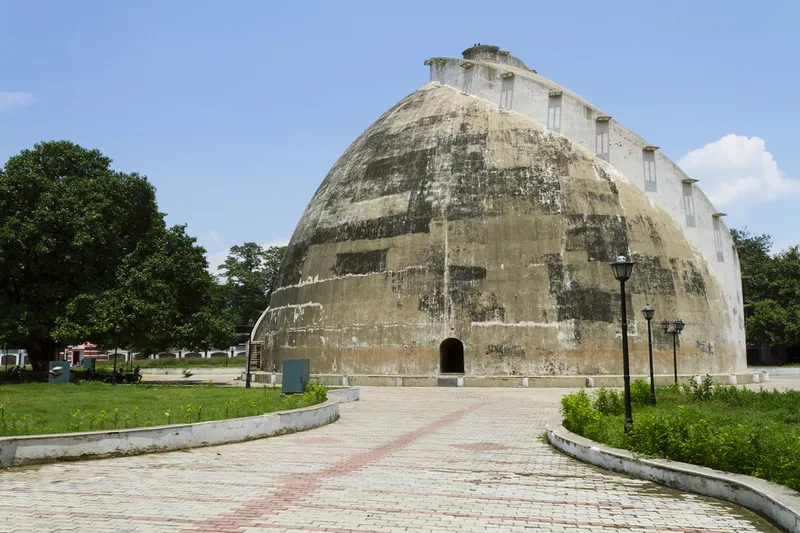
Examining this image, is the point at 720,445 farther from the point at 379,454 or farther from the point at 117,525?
the point at 117,525

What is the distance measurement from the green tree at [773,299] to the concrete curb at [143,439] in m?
42.0

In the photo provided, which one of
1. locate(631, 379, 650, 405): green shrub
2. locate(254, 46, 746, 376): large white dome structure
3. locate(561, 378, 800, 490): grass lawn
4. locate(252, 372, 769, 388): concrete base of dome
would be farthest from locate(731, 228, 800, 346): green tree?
locate(561, 378, 800, 490): grass lawn

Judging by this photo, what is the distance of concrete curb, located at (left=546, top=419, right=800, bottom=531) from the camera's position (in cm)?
588

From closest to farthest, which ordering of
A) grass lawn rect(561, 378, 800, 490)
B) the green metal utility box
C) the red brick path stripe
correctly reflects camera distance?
the red brick path stripe
grass lawn rect(561, 378, 800, 490)
the green metal utility box

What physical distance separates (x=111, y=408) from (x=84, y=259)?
15.8 metres

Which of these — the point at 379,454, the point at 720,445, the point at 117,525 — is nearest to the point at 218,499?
the point at 117,525

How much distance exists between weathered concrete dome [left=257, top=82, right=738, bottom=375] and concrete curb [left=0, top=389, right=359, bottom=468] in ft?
47.0

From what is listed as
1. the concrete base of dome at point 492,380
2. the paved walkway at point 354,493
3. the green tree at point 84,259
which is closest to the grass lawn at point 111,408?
the paved walkway at point 354,493

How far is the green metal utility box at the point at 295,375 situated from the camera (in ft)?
56.1

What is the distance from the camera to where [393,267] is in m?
28.0

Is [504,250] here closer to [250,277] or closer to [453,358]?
[453,358]

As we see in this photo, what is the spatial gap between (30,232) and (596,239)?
74.0 ft

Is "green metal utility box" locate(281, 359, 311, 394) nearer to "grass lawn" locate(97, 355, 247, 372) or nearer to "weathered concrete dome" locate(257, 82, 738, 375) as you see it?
"weathered concrete dome" locate(257, 82, 738, 375)

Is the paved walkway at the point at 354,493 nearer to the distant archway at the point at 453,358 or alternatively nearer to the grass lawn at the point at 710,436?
the grass lawn at the point at 710,436
